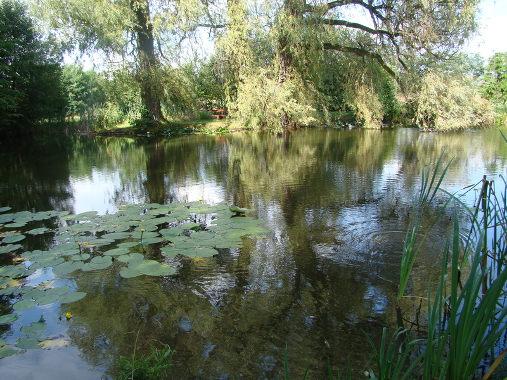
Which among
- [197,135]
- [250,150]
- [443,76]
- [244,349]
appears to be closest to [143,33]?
[197,135]

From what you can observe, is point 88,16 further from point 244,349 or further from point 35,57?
point 244,349

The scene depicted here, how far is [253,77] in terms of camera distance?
14820 millimetres

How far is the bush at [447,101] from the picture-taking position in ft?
47.2

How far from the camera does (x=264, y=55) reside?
49.8 ft

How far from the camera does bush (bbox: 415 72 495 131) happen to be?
14375mm

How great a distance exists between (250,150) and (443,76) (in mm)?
7230

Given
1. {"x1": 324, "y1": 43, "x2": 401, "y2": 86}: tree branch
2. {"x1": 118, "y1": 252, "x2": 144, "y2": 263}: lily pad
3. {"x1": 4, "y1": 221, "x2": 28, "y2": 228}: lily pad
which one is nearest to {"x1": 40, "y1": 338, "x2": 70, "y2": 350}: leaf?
{"x1": 118, "y1": 252, "x2": 144, "y2": 263}: lily pad

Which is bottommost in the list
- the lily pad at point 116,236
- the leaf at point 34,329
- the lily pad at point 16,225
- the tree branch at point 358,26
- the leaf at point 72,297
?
the leaf at point 34,329

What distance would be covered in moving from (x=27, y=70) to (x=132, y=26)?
6.30 metres

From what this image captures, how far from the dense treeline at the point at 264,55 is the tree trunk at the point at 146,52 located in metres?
0.05

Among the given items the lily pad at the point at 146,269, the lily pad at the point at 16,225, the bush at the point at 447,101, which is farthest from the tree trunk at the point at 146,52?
the lily pad at the point at 146,269

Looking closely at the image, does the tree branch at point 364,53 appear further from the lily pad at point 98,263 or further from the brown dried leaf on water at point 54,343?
the brown dried leaf on water at point 54,343

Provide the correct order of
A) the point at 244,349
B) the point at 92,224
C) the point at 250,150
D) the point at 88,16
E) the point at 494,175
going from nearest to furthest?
the point at 244,349, the point at 92,224, the point at 494,175, the point at 250,150, the point at 88,16

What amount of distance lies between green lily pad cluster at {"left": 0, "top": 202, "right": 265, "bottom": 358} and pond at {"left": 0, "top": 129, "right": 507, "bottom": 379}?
0.27 ft
